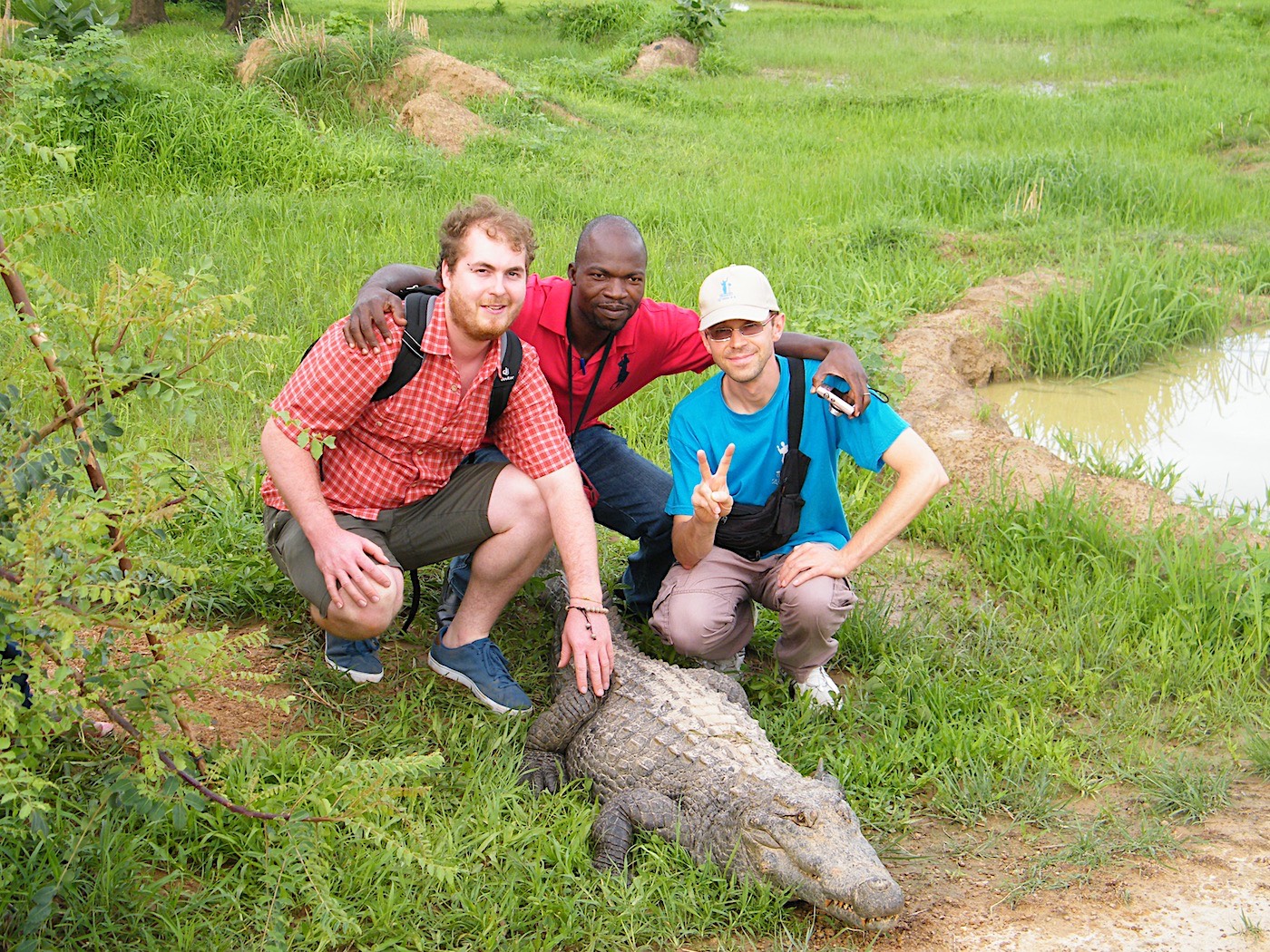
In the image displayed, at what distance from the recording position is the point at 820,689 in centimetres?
369

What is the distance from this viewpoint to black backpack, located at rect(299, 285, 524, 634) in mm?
3260

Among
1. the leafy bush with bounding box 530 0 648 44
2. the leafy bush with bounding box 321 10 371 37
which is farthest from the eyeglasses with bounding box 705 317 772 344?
the leafy bush with bounding box 530 0 648 44

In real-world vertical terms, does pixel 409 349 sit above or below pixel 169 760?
above

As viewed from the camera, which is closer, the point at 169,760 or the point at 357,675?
the point at 169,760

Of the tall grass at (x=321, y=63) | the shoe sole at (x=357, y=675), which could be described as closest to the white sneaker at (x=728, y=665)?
the shoe sole at (x=357, y=675)

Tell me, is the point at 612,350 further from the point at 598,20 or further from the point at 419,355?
the point at 598,20

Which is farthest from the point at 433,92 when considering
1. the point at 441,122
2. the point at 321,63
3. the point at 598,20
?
the point at 598,20

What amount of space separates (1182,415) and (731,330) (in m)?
3.85

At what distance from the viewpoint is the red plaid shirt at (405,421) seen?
319 centimetres

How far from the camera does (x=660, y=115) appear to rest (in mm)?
12461

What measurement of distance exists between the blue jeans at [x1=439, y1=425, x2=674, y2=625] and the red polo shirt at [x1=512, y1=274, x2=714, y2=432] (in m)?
0.13

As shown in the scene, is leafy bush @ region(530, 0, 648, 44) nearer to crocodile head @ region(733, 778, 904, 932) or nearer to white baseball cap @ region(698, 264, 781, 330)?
white baseball cap @ region(698, 264, 781, 330)

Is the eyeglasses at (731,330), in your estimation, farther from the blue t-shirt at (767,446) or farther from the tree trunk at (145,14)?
the tree trunk at (145,14)

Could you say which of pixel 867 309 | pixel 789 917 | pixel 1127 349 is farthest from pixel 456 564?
pixel 1127 349
